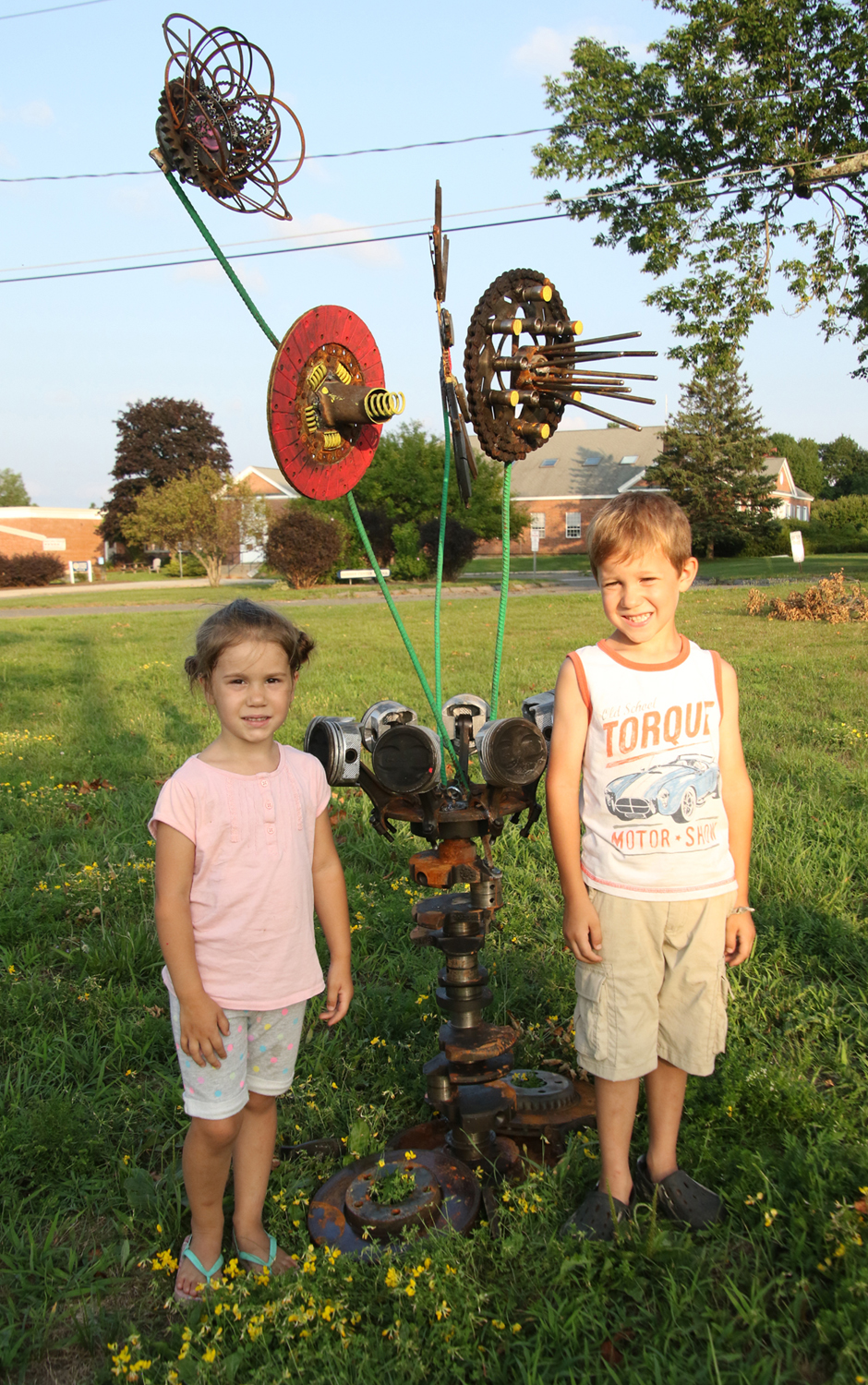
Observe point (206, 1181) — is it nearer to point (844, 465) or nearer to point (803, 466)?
point (803, 466)

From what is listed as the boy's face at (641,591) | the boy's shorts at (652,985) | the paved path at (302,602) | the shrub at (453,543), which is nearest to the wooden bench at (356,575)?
the shrub at (453,543)

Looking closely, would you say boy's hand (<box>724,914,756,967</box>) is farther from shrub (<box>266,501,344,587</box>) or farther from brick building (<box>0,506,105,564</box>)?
brick building (<box>0,506,105,564</box>)

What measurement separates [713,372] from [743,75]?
5.56m

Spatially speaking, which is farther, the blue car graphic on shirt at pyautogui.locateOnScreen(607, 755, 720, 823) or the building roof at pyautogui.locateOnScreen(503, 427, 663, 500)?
the building roof at pyautogui.locateOnScreen(503, 427, 663, 500)

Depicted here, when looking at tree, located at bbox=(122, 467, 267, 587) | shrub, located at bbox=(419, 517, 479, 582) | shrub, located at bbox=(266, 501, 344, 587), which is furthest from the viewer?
tree, located at bbox=(122, 467, 267, 587)

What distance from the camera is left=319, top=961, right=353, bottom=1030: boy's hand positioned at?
2236 millimetres

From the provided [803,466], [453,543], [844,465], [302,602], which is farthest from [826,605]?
[844,465]

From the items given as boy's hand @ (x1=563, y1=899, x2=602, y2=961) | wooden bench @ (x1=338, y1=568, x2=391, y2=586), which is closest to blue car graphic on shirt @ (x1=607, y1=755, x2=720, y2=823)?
boy's hand @ (x1=563, y1=899, x2=602, y2=961)

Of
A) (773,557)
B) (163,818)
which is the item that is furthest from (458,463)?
(773,557)

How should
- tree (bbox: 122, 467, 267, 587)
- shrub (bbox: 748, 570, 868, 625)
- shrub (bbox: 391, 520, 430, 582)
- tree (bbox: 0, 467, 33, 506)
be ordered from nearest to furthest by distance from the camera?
1. shrub (bbox: 748, 570, 868, 625)
2. shrub (bbox: 391, 520, 430, 582)
3. tree (bbox: 122, 467, 267, 587)
4. tree (bbox: 0, 467, 33, 506)

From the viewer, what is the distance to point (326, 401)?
243 cm

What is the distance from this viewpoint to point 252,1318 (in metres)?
1.99

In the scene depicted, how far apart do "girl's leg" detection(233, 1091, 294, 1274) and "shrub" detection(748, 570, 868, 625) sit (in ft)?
43.3

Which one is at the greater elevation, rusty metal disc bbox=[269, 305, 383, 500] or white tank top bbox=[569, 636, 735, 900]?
rusty metal disc bbox=[269, 305, 383, 500]
